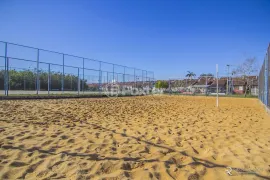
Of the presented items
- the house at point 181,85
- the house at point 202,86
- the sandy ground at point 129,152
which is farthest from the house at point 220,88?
the sandy ground at point 129,152

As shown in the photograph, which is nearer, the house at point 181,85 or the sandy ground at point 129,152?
the sandy ground at point 129,152

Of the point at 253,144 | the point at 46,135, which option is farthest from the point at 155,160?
the point at 46,135

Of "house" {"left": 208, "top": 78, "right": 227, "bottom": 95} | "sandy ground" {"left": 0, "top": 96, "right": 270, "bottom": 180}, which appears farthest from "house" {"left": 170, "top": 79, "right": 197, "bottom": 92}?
"sandy ground" {"left": 0, "top": 96, "right": 270, "bottom": 180}

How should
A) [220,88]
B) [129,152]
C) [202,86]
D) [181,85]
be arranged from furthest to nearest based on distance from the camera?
[220,88] → [202,86] → [181,85] → [129,152]

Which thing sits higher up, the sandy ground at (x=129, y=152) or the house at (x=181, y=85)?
the house at (x=181, y=85)

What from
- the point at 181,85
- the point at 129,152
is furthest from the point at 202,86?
the point at 129,152

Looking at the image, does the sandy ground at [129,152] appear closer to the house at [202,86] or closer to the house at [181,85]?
the house at [202,86]

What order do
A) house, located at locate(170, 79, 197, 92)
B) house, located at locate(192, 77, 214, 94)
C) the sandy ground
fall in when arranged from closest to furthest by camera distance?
the sandy ground < house, located at locate(192, 77, 214, 94) < house, located at locate(170, 79, 197, 92)

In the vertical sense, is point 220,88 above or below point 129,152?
above

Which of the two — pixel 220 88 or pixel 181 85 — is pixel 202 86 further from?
pixel 181 85

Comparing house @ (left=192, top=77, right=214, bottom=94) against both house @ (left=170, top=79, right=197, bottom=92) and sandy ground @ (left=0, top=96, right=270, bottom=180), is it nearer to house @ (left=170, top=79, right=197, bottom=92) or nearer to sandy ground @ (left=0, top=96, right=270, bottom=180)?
house @ (left=170, top=79, right=197, bottom=92)

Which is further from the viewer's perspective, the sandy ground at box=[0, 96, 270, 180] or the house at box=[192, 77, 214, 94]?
the house at box=[192, 77, 214, 94]

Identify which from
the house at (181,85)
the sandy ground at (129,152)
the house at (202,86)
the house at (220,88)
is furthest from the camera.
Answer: the house at (220,88)

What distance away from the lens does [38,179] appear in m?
1.81
